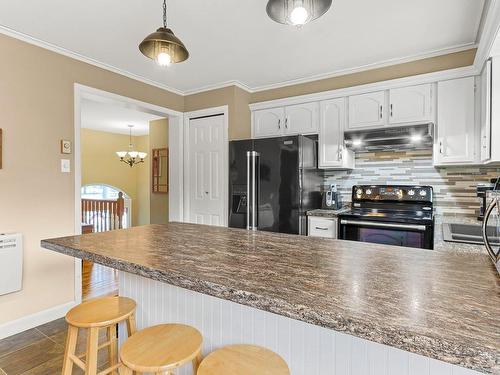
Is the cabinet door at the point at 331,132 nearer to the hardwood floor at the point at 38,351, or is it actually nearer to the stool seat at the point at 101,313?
the stool seat at the point at 101,313

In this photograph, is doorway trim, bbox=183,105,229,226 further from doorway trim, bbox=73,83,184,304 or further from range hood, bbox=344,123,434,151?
range hood, bbox=344,123,434,151

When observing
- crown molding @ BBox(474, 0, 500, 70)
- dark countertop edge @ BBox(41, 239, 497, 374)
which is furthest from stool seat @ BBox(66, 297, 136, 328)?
crown molding @ BBox(474, 0, 500, 70)

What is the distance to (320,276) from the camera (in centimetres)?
93

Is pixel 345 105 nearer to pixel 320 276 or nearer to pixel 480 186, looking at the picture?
pixel 480 186

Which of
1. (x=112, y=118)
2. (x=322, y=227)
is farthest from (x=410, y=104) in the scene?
(x=112, y=118)

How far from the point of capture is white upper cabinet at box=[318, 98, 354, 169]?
3221 mm

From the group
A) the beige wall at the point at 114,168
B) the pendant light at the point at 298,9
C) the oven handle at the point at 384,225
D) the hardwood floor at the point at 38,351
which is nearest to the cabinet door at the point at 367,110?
the oven handle at the point at 384,225

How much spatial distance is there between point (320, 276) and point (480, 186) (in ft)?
8.07

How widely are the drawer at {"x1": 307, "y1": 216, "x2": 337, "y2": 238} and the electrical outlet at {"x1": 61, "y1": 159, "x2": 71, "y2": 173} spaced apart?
8.02 feet

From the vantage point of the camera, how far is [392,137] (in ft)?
9.14

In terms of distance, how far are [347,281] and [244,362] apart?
0.50 metres

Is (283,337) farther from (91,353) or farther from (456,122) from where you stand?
(456,122)

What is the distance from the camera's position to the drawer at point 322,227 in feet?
9.76

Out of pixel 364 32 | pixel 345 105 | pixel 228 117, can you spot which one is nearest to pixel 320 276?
pixel 364 32
